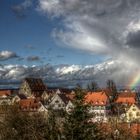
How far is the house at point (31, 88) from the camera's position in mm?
191625

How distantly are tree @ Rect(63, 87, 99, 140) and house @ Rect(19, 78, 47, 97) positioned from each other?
481ft

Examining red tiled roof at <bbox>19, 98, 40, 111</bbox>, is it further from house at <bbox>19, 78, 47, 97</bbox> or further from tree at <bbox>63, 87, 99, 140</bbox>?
tree at <bbox>63, 87, 99, 140</bbox>

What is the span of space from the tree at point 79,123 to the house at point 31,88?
→ 5773 inches

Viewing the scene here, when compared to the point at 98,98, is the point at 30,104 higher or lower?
lower

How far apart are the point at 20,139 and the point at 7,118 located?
61.3ft

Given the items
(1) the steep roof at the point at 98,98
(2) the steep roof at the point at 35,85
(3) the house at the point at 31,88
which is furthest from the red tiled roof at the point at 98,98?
(2) the steep roof at the point at 35,85

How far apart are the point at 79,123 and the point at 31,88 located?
14975cm

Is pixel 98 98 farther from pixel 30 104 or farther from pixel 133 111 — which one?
pixel 30 104

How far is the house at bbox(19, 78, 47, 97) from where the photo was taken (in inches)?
7544

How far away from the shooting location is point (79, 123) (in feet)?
142

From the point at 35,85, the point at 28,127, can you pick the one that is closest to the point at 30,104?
the point at 35,85

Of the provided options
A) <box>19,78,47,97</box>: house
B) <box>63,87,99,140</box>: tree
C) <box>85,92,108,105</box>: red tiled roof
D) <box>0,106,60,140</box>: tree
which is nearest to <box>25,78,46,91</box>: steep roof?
<box>19,78,47,97</box>: house

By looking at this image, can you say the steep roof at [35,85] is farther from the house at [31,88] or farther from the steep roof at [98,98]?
the steep roof at [98,98]

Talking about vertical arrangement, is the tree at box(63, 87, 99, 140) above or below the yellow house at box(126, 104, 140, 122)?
below
